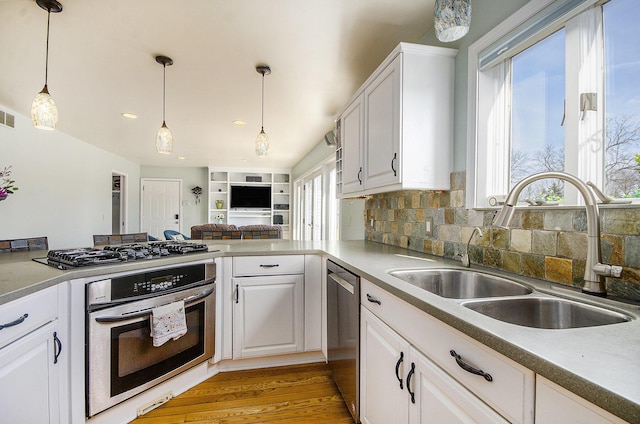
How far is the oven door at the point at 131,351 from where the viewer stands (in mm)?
1488

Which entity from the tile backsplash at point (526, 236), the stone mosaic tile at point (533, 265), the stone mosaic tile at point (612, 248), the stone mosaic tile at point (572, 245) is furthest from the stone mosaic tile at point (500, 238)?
the stone mosaic tile at point (612, 248)

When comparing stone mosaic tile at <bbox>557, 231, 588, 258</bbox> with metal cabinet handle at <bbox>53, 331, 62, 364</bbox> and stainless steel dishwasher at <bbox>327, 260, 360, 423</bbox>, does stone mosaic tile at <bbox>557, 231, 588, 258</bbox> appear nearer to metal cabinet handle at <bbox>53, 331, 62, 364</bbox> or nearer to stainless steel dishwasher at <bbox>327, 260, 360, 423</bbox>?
stainless steel dishwasher at <bbox>327, 260, 360, 423</bbox>

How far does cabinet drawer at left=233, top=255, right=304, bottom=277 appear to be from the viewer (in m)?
2.17

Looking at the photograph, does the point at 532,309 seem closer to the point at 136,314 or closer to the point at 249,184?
the point at 136,314

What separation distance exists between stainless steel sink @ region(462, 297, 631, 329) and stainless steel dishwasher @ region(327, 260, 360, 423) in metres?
0.67

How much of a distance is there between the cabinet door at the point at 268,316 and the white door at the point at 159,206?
7018mm

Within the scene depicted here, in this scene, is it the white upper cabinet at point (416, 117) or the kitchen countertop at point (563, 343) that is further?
the white upper cabinet at point (416, 117)

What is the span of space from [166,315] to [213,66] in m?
2.02

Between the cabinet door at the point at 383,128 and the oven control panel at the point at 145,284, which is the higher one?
the cabinet door at the point at 383,128

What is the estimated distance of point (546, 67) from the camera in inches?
53.6

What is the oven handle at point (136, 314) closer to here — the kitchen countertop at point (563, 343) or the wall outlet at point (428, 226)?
the kitchen countertop at point (563, 343)

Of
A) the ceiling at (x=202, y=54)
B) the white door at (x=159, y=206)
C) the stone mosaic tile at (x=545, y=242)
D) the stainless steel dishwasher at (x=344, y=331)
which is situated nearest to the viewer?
the stone mosaic tile at (x=545, y=242)

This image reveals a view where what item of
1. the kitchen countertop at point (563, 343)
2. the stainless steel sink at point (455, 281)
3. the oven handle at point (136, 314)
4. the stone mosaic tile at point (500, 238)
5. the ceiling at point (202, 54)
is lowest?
the oven handle at point (136, 314)

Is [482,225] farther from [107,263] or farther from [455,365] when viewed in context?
[107,263]
